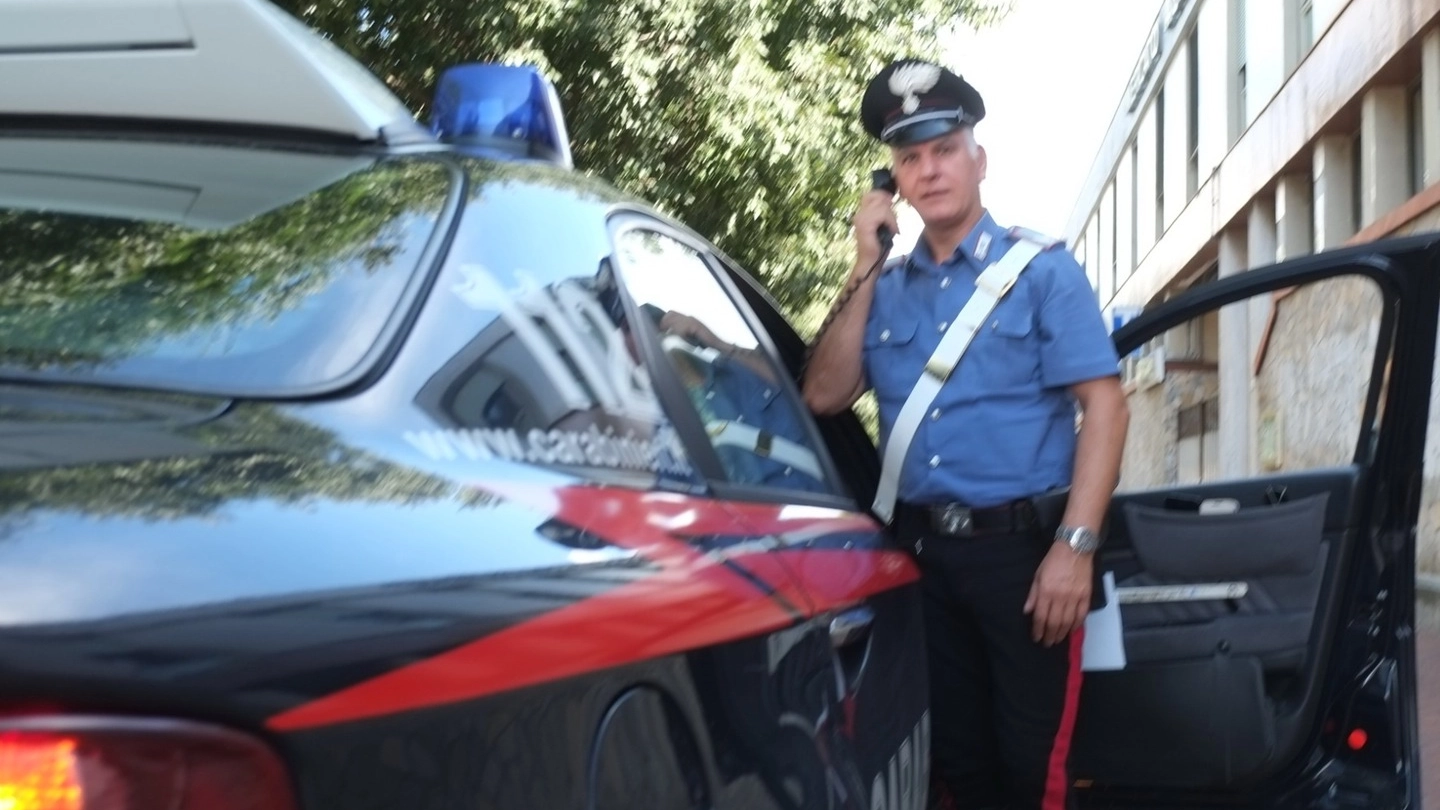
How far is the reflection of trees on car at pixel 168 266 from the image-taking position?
4.82 ft

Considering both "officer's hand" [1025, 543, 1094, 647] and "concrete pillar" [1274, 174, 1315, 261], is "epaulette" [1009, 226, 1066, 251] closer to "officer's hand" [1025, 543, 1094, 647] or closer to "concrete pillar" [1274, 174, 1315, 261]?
"officer's hand" [1025, 543, 1094, 647]

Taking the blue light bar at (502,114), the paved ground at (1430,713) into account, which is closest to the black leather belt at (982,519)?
the blue light bar at (502,114)

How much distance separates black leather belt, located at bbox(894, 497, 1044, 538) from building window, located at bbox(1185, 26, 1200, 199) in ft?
64.6

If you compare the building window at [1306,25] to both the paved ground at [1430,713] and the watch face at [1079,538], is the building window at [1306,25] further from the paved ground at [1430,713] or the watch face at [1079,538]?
the watch face at [1079,538]

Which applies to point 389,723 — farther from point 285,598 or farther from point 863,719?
point 863,719

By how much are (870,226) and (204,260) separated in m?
1.76

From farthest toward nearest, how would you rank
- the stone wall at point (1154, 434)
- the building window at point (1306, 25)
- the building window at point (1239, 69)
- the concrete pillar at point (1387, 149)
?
1. the building window at point (1239, 69)
2. the building window at point (1306, 25)
3. the concrete pillar at point (1387, 149)
4. the stone wall at point (1154, 434)

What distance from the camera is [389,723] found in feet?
3.42

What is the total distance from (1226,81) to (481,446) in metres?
19.1

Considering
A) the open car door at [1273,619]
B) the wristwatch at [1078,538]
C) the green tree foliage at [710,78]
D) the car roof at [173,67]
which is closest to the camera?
the car roof at [173,67]

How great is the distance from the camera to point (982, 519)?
118 inches

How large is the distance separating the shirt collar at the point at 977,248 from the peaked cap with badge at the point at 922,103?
203mm

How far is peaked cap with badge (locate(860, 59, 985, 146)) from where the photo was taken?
10.3 feet

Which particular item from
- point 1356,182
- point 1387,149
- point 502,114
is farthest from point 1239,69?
point 502,114
